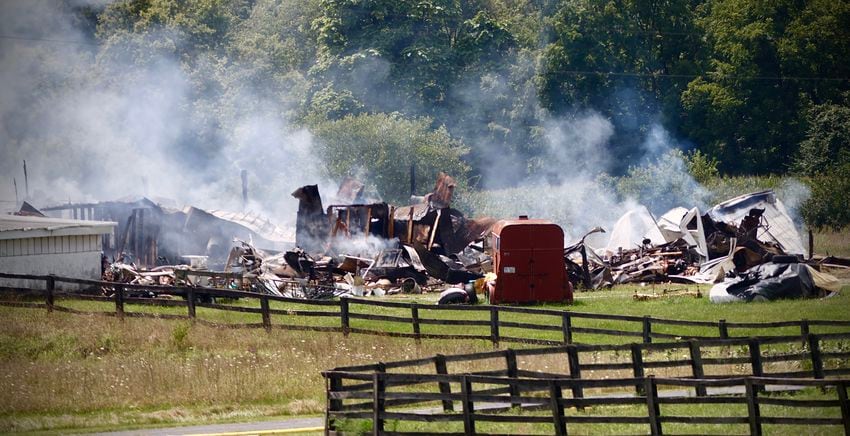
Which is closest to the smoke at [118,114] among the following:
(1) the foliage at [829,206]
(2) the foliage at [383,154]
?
(2) the foliage at [383,154]

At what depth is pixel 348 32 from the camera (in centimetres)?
9081

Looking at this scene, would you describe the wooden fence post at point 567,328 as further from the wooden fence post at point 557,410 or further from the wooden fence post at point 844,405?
the wooden fence post at point 844,405

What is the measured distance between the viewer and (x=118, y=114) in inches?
3634

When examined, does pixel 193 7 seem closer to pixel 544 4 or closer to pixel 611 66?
pixel 544 4

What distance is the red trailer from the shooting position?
122ft

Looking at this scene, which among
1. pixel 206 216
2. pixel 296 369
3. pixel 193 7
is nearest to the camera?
pixel 296 369

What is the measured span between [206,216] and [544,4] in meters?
41.8

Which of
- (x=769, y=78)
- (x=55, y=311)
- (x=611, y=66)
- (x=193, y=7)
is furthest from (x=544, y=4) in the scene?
(x=55, y=311)

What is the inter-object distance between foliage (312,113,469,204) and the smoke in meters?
13.9

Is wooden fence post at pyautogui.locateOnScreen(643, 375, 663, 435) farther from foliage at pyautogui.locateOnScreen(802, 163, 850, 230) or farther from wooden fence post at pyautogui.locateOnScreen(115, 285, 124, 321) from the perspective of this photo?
foliage at pyautogui.locateOnScreen(802, 163, 850, 230)

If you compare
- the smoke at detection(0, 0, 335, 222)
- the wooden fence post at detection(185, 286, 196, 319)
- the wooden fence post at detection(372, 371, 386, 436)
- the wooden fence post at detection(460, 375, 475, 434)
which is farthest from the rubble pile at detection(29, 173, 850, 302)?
the smoke at detection(0, 0, 335, 222)

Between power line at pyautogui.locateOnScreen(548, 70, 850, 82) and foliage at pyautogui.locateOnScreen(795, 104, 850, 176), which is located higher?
power line at pyautogui.locateOnScreen(548, 70, 850, 82)

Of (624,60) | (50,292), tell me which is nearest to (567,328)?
(50,292)

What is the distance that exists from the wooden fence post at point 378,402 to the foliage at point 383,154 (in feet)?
178
